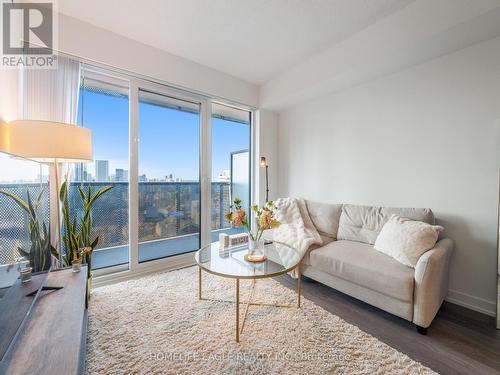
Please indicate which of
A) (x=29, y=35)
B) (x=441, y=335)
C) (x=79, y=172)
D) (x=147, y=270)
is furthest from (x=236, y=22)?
(x=441, y=335)

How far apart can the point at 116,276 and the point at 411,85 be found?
13.1 ft

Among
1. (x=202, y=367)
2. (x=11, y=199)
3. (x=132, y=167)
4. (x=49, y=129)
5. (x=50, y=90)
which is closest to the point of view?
(x=11, y=199)

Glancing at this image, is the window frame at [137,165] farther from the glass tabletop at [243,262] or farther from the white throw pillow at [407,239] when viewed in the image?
the white throw pillow at [407,239]

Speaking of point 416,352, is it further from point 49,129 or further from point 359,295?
point 49,129

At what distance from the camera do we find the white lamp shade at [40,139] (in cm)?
155

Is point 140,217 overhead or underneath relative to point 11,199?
underneath

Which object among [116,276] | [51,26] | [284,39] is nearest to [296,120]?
[284,39]

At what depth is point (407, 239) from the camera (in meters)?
1.92

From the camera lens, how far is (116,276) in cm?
252

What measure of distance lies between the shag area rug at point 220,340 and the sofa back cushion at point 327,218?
98cm

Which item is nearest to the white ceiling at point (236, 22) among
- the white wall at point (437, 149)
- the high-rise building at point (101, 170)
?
the white wall at point (437, 149)

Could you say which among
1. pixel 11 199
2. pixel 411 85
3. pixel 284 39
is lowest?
pixel 11 199

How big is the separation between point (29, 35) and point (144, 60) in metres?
0.98

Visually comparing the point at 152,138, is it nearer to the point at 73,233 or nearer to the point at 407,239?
the point at 73,233
